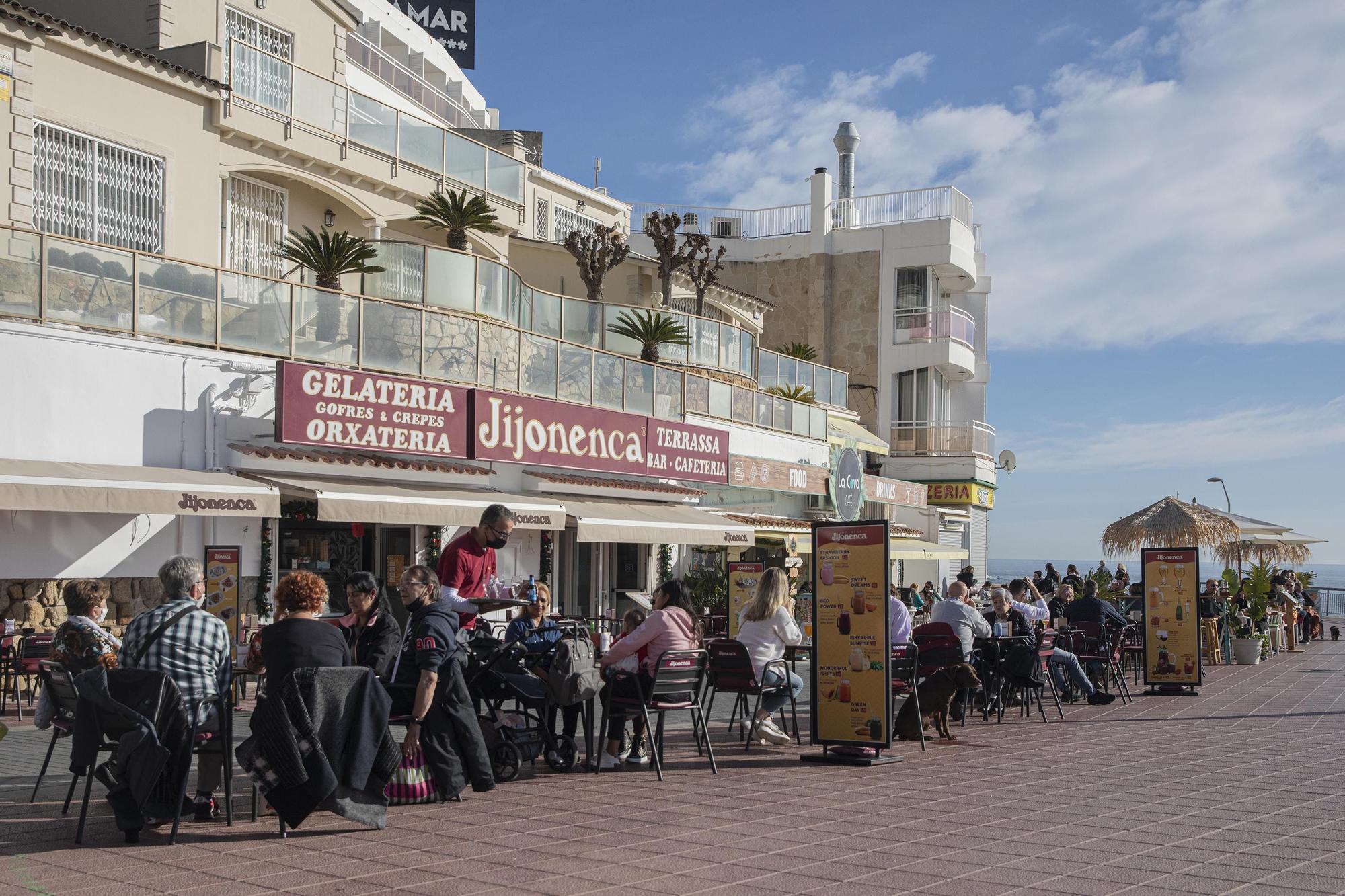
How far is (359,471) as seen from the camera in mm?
17188

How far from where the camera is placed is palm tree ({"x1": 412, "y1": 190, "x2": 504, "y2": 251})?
21984 millimetres

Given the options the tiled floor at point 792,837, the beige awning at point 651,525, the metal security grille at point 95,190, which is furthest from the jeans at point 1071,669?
the metal security grille at point 95,190

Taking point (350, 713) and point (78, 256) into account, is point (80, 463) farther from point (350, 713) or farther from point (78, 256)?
point (350, 713)

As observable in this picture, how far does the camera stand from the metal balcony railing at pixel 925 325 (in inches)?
1631

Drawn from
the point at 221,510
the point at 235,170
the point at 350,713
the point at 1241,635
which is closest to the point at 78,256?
the point at 221,510

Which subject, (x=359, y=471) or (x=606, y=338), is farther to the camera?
(x=606, y=338)

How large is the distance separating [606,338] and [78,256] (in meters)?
11.1

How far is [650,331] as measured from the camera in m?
25.0

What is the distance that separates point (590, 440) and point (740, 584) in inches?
163

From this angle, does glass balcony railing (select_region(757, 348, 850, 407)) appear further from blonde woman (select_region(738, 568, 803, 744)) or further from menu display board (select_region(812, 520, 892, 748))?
menu display board (select_region(812, 520, 892, 748))

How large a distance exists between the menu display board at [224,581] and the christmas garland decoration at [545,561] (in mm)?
7169

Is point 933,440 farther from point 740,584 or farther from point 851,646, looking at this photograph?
point 851,646

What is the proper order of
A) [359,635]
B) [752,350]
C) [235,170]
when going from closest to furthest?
[359,635], [235,170], [752,350]

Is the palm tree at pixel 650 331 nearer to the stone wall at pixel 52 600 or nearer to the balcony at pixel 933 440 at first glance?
the stone wall at pixel 52 600
